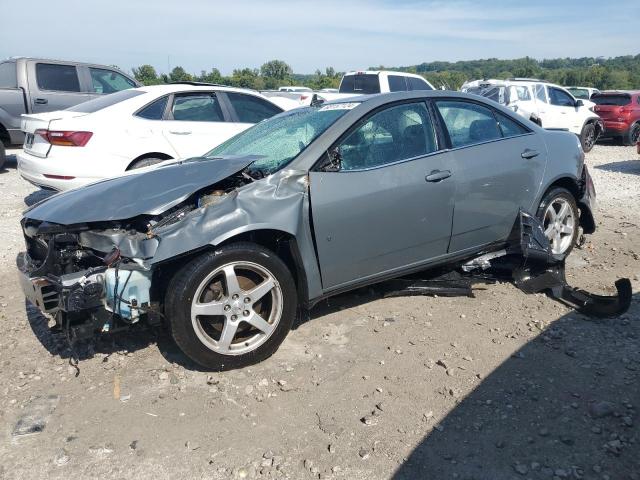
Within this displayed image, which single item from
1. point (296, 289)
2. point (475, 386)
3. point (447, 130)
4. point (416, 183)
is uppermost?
point (447, 130)

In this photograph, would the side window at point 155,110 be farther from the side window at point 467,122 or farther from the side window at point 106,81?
the side window at point 106,81

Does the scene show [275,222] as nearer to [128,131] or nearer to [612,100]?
[128,131]

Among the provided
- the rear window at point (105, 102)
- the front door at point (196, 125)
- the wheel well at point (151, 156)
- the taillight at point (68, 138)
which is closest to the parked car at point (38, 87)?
the rear window at point (105, 102)

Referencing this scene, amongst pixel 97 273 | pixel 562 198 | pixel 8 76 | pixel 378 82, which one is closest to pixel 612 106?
pixel 378 82

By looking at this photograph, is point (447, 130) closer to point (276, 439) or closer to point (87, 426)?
point (276, 439)

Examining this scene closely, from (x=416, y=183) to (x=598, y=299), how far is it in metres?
1.72

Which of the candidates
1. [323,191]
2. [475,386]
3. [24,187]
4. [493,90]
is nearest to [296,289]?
[323,191]

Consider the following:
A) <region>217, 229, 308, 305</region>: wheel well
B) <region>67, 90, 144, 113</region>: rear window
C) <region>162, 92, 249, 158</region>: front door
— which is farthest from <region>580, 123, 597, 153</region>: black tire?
<region>217, 229, 308, 305</region>: wheel well

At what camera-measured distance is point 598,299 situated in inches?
168

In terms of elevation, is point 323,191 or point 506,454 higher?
point 323,191

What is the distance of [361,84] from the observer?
47.8 feet

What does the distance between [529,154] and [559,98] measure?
11.3 m

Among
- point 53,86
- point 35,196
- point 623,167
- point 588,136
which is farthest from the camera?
point 588,136

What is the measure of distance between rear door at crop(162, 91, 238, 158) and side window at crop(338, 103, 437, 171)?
3.53 m
